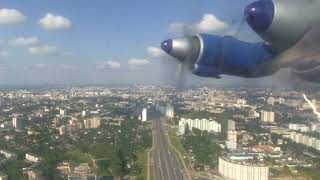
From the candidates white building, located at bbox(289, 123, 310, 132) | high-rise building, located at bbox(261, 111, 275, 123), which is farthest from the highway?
high-rise building, located at bbox(261, 111, 275, 123)

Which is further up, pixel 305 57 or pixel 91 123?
pixel 305 57

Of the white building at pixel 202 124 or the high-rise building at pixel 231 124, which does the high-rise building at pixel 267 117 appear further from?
the white building at pixel 202 124

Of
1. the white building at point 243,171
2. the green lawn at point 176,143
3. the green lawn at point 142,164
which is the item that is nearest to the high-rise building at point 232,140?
the green lawn at point 176,143

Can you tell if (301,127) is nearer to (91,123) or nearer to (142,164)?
(142,164)

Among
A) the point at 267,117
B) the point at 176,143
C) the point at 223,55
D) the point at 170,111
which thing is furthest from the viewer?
the point at 170,111

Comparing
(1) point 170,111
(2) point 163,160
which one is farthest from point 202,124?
(2) point 163,160

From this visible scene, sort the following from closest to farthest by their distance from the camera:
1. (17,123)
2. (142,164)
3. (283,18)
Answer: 1. (283,18)
2. (142,164)
3. (17,123)
